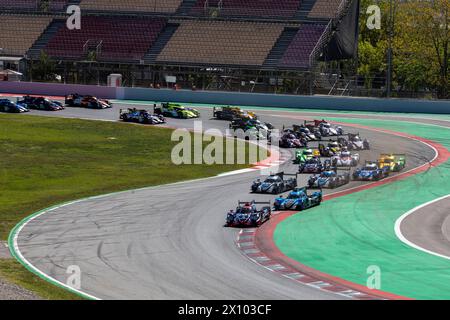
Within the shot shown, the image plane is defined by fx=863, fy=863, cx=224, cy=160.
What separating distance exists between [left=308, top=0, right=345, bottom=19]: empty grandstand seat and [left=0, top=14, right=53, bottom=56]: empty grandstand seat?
105 feet

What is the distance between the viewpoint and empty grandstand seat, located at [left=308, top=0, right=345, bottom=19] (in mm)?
93250

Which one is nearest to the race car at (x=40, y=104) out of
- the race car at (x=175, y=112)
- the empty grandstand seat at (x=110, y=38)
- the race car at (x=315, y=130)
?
the race car at (x=175, y=112)

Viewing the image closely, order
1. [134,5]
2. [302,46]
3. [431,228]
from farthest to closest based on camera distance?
1. [134,5]
2. [302,46]
3. [431,228]

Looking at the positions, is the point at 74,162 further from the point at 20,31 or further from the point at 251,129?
the point at 20,31

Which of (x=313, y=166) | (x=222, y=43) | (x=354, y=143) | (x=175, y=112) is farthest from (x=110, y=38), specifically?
(x=313, y=166)

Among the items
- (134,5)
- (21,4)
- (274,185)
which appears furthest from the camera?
(21,4)

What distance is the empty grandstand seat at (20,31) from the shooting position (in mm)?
99188

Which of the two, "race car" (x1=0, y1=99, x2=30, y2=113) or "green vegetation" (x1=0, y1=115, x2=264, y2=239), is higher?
"race car" (x1=0, y1=99, x2=30, y2=113)

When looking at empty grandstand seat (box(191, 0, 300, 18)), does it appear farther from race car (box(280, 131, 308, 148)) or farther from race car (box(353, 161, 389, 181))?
race car (box(353, 161, 389, 181))

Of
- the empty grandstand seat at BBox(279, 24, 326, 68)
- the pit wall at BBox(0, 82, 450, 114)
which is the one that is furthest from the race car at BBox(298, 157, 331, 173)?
the empty grandstand seat at BBox(279, 24, 326, 68)

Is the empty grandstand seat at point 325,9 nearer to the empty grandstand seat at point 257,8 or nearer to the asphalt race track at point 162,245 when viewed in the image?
the empty grandstand seat at point 257,8

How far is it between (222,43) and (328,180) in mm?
49786

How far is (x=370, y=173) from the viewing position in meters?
48.3

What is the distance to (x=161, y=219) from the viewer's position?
37.0 meters
